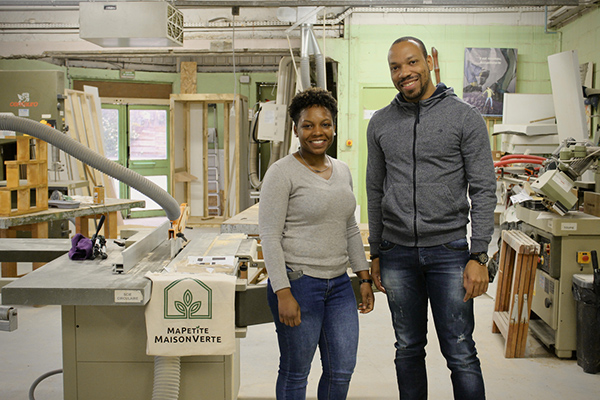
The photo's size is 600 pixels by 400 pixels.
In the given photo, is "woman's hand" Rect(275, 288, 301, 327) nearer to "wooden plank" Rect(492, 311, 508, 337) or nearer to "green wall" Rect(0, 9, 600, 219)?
"wooden plank" Rect(492, 311, 508, 337)

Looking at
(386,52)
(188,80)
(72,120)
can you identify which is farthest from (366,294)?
(188,80)

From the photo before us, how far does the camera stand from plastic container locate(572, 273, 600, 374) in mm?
3115

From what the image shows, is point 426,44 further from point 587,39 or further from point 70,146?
point 70,146

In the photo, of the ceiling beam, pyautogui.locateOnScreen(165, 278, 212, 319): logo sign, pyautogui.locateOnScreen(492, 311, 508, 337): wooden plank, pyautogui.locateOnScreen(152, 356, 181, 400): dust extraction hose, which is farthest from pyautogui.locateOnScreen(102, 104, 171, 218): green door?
pyautogui.locateOnScreen(165, 278, 212, 319): logo sign

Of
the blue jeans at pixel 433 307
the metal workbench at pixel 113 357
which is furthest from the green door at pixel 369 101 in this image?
the blue jeans at pixel 433 307

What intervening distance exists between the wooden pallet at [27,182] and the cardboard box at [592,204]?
3.91 metres

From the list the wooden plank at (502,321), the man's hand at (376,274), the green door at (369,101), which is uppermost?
the green door at (369,101)

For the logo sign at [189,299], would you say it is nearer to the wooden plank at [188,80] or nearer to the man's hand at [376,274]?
the man's hand at [376,274]

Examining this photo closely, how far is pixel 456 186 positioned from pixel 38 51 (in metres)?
8.56

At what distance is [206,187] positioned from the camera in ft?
30.4

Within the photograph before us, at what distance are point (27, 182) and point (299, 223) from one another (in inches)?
127

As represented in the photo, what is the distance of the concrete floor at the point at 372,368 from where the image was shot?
2.92 meters

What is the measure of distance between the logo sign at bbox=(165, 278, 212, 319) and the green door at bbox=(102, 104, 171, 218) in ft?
25.4

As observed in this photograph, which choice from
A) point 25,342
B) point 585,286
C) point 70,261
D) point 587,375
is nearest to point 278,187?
point 70,261
